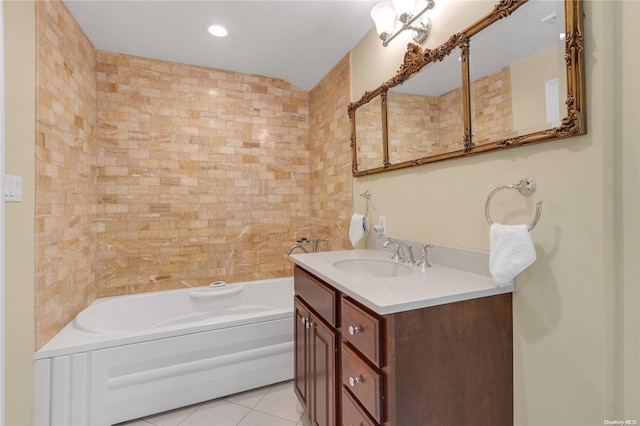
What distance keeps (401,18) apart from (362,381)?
1.68m

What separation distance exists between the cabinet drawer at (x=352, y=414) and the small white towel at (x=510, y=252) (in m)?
0.64

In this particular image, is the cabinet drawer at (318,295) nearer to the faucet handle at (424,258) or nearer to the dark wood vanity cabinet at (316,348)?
the dark wood vanity cabinet at (316,348)

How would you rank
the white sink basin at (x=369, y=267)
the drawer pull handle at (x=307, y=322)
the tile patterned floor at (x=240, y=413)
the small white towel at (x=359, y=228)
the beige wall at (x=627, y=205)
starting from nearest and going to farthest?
the beige wall at (x=627, y=205) → the drawer pull handle at (x=307, y=322) → the white sink basin at (x=369, y=267) → the tile patterned floor at (x=240, y=413) → the small white towel at (x=359, y=228)

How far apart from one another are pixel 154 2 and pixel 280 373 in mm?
2491

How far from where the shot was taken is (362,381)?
1003mm

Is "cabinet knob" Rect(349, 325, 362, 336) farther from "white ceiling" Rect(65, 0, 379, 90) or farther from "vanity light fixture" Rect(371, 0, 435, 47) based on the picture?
"white ceiling" Rect(65, 0, 379, 90)

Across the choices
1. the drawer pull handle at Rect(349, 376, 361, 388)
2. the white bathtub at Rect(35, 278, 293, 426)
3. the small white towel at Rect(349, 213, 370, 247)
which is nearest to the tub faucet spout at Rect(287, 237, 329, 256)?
the small white towel at Rect(349, 213, 370, 247)

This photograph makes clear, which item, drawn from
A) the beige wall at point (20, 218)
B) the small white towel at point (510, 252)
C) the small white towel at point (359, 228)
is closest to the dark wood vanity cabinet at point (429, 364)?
the small white towel at point (510, 252)

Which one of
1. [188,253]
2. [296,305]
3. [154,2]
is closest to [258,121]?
[154,2]

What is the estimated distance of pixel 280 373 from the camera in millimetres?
2037

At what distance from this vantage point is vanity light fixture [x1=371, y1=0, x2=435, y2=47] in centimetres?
149

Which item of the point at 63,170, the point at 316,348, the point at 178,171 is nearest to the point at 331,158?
the point at 178,171

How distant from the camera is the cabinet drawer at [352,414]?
99 centimetres

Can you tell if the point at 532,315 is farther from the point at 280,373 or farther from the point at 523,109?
the point at 280,373
